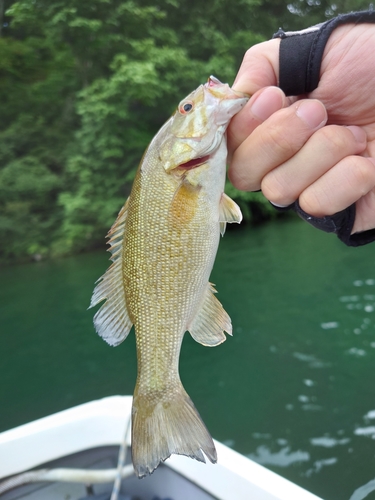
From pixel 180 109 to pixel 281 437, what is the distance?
144 inches

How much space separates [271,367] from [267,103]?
4.67 metres

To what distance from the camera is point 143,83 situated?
1728cm

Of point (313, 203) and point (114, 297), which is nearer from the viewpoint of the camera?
point (313, 203)

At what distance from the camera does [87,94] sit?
18.4 metres

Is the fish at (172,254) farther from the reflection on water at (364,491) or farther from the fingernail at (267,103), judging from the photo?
the reflection on water at (364,491)

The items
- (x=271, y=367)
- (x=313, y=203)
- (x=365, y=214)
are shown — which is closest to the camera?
(x=313, y=203)

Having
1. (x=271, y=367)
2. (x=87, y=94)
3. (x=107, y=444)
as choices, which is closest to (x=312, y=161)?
(x=107, y=444)

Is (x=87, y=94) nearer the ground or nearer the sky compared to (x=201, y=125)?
nearer the ground

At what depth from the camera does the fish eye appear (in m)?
1.62

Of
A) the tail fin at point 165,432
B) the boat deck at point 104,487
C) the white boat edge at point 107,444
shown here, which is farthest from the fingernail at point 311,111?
the boat deck at point 104,487

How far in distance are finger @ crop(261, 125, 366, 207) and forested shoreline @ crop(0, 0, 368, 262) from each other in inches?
643

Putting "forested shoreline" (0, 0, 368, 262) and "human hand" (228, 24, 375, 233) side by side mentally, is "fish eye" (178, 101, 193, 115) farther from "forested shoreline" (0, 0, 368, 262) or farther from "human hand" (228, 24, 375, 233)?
"forested shoreline" (0, 0, 368, 262)

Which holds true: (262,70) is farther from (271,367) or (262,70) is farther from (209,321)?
(271,367)

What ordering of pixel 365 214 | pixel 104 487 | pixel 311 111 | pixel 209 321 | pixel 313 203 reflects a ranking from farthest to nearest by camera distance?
pixel 104 487, pixel 365 214, pixel 209 321, pixel 313 203, pixel 311 111
